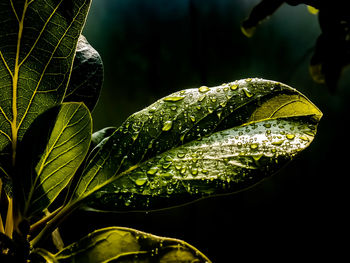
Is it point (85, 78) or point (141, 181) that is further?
point (85, 78)

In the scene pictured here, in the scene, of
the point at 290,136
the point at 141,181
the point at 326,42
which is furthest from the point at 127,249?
the point at 326,42

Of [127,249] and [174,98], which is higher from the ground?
[174,98]

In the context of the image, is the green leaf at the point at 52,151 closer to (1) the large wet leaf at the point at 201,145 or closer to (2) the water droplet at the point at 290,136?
(1) the large wet leaf at the point at 201,145

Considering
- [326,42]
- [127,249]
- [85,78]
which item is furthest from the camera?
[326,42]

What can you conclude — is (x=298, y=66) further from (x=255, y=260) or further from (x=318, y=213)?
(x=255, y=260)

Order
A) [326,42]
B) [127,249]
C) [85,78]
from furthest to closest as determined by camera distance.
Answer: [326,42]
[85,78]
[127,249]

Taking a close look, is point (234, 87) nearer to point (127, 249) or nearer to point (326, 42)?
point (127, 249)

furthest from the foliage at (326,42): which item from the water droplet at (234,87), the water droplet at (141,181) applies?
the water droplet at (141,181)
